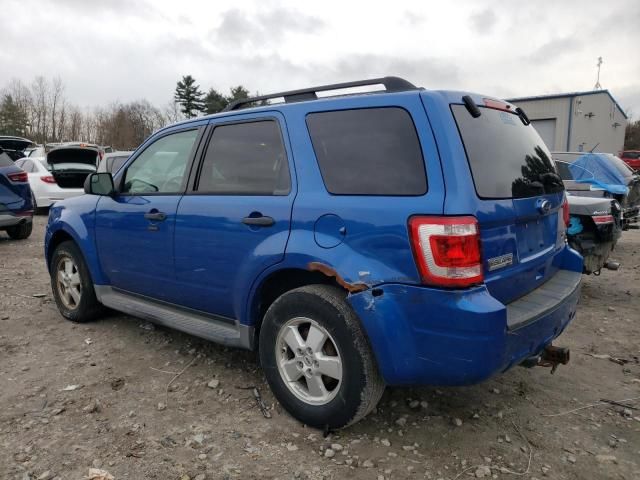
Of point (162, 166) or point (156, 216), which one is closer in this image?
point (156, 216)

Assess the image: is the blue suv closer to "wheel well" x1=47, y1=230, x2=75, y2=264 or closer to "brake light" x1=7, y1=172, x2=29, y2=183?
"wheel well" x1=47, y1=230, x2=75, y2=264

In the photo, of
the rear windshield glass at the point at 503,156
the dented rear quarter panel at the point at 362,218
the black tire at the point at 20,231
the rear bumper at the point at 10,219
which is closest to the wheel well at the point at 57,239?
the dented rear quarter panel at the point at 362,218

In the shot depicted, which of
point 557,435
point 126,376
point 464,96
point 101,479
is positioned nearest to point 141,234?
point 126,376

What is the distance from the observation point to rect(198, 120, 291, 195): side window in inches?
117

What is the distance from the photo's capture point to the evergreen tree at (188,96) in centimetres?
6450

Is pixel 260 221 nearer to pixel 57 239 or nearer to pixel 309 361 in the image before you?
pixel 309 361

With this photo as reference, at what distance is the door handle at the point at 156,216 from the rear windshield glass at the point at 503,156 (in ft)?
6.89

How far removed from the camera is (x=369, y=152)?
2594 millimetres

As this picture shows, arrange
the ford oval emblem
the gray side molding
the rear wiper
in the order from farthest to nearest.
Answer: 1. the gray side molding
2. the rear wiper
3. the ford oval emblem

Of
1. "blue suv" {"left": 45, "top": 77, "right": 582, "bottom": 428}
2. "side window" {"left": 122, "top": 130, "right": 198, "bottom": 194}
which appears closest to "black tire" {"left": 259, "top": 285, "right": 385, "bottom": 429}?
"blue suv" {"left": 45, "top": 77, "right": 582, "bottom": 428}

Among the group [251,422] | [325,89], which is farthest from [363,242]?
[251,422]

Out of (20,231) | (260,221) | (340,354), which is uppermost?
(260,221)

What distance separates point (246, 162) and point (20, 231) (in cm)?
777

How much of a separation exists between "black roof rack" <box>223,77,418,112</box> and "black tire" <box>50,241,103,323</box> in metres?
2.05
